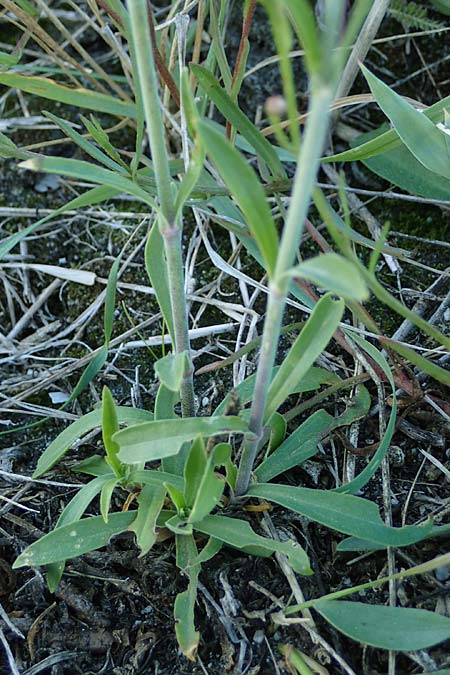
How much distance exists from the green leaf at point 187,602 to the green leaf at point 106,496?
0.14 metres

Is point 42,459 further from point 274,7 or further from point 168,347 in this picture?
point 274,7

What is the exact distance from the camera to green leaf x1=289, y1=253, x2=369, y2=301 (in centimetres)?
70

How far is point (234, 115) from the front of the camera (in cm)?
136

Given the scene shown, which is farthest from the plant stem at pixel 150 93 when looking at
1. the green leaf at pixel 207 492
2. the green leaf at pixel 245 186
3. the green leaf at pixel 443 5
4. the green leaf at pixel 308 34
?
the green leaf at pixel 443 5

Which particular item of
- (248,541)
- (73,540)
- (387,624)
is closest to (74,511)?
(73,540)

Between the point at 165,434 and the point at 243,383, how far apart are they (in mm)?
283

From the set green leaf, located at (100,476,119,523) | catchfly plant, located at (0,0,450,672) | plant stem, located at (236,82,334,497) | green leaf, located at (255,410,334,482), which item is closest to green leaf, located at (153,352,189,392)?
catchfly plant, located at (0,0,450,672)

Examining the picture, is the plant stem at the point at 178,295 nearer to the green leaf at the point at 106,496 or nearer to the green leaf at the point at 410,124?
the green leaf at the point at 106,496

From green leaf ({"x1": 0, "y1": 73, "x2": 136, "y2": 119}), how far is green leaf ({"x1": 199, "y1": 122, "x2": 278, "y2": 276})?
0.64 m

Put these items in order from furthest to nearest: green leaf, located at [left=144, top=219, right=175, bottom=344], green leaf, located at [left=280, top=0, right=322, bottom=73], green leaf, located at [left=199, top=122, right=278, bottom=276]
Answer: green leaf, located at [left=144, top=219, right=175, bottom=344]
green leaf, located at [left=199, top=122, right=278, bottom=276]
green leaf, located at [left=280, top=0, right=322, bottom=73]

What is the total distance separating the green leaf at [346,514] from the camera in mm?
1078

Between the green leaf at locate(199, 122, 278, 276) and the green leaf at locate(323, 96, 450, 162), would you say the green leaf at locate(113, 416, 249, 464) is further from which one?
the green leaf at locate(323, 96, 450, 162)

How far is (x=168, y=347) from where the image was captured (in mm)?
1553

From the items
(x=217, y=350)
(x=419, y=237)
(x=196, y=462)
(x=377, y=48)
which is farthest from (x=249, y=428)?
(x=377, y=48)
